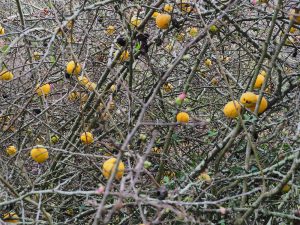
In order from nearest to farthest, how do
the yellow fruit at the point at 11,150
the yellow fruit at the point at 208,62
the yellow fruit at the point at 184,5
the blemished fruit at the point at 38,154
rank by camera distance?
the blemished fruit at the point at 38,154
the yellow fruit at the point at 184,5
the yellow fruit at the point at 11,150
the yellow fruit at the point at 208,62

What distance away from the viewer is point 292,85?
6.86ft

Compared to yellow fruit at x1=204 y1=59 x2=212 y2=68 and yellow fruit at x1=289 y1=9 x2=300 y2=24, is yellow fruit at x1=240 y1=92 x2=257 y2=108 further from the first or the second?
yellow fruit at x1=204 y1=59 x2=212 y2=68

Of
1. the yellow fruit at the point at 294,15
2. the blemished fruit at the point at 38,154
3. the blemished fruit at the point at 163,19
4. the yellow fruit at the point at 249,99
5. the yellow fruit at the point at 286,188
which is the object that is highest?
the yellow fruit at the point at 294,15

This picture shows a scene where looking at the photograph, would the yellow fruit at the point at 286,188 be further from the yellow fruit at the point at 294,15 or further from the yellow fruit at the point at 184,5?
the yellow fruit at the point at 184,5

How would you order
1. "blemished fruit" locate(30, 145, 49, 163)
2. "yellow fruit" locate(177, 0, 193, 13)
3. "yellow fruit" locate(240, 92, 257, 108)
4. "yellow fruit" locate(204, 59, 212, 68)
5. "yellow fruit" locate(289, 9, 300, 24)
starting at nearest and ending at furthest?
"yellow fruit" locate(289, 9, 300, 24) → "yellow fruit" locate(240, 92, 257, 108) → "blemished fruit" locate(30, 145, 49, 163) → "yellow fruit" locate(177, 0, 193, 13) → "yellow fruit" locate(204, 59, 212, 68)

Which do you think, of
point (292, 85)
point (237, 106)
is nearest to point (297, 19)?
point (292, 85)

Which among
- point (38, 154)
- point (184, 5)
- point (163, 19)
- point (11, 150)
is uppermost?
point (184, 5)

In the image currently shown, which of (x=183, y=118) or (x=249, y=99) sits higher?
(x=249, y=99)

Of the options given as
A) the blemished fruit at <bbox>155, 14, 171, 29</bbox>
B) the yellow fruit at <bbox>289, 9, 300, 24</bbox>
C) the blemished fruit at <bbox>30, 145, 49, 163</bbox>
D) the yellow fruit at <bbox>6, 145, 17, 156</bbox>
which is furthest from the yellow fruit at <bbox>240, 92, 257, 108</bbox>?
the yellow fruit at <bbox>6, 145, 17, 156</bbox>

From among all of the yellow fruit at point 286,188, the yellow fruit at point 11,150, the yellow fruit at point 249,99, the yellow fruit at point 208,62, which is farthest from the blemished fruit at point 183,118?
the yellow fruit at point 11,150

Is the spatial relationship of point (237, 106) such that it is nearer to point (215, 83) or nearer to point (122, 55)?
point (122, 55)

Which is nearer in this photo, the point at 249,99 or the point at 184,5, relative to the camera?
the point at 249,99

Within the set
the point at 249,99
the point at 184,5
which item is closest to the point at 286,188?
the point at 249,99

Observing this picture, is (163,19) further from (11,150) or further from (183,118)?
(11,150)
